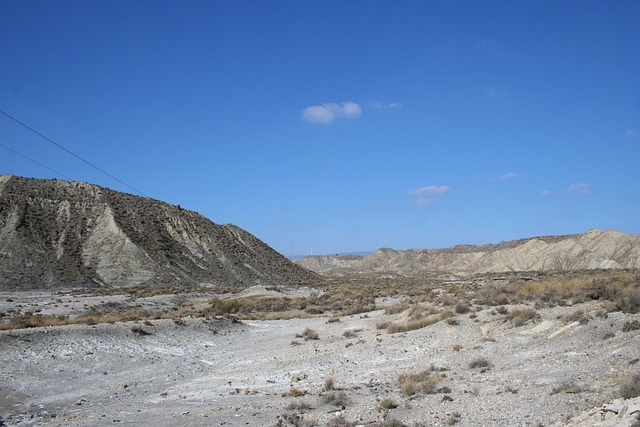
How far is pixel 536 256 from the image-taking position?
98.5m

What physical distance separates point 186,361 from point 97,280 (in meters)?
46.5

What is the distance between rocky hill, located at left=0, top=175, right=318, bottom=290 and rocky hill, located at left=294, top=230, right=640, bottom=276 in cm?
4378

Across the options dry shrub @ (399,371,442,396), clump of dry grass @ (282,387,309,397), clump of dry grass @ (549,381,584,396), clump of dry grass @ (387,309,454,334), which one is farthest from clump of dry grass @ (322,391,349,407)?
clump of dry grass @ (387,309,454,334)

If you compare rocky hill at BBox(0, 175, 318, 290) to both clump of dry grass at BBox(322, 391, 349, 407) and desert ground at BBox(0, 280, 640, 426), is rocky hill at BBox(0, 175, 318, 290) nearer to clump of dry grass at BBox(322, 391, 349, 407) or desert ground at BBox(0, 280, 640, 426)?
desert ground at BBox(0, 280, 640, 426)

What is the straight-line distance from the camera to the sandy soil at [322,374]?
11.4 meters

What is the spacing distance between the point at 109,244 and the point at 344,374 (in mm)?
61269

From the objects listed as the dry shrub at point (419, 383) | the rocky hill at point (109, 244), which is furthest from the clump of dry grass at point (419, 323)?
the rocky hill at point (109, 244)

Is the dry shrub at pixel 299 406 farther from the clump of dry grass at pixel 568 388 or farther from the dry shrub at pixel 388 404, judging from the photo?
the clump of dry grass at pixel 568 388

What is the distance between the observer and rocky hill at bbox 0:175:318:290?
61875 millimetres

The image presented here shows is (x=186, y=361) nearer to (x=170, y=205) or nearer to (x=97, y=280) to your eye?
(x=97, y=280)


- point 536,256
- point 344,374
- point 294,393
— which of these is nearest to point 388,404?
point 294,393

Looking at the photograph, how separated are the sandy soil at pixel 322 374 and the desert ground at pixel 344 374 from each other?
6cm

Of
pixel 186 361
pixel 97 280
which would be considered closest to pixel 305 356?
pixel 186 361

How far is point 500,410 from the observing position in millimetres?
10914
